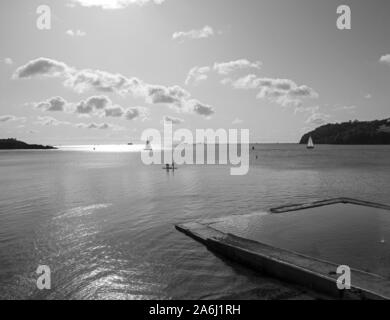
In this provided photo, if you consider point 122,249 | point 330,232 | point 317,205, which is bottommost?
point 122,249

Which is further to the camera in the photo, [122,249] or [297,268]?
[122,249]

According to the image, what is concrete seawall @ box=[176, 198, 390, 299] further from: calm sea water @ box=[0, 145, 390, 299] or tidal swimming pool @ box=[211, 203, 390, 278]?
tidal swimming pool @ box=[211, 203, 390, 278]

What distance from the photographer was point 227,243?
1526 cm

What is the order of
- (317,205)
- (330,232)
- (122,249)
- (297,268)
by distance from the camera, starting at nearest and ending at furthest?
(297,268) → (122,249) → (330,232) → (317,205)

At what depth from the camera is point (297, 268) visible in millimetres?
11672

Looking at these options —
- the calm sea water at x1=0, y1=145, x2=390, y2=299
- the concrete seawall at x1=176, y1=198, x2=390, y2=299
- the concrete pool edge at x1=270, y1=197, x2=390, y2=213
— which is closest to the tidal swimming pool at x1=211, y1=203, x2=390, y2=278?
the concrete pool edge at x1=270, y1=197, x2=390, y2=213

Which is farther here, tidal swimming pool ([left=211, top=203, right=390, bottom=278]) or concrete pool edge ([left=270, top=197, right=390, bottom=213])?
concrete pool edge ([left=270, top=197, right=390, bottom=213])

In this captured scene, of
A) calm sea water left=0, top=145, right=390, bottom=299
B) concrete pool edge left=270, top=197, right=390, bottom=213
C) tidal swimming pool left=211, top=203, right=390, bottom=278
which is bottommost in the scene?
calm sea water left=0, top=145, right=390, bottom=299

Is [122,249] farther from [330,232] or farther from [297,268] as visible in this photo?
[330,232]

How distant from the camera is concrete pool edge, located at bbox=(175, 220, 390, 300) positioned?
9.98 metres

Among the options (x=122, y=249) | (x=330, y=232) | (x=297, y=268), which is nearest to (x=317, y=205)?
(x=330, y=232)

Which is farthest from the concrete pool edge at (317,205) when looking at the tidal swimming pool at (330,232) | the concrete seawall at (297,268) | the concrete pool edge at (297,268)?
the concrete pool edge at (297,268)
